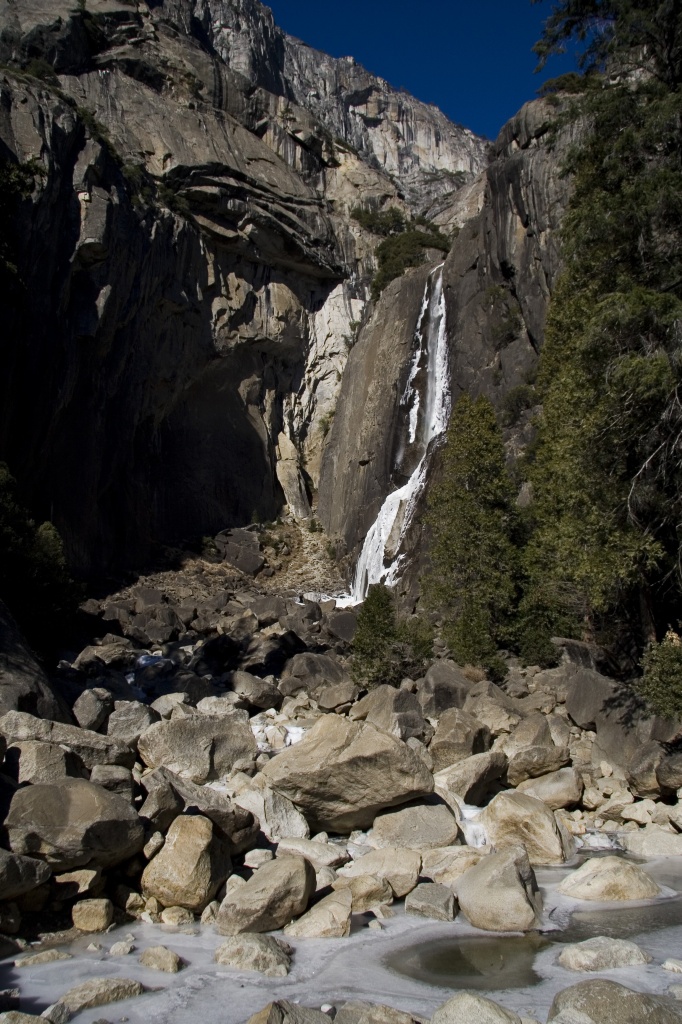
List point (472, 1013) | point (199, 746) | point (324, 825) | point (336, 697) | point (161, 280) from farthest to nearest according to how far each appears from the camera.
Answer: point (161, 280), point (336, 697), point (199, 746), point (324, 825), point (472, 1013)

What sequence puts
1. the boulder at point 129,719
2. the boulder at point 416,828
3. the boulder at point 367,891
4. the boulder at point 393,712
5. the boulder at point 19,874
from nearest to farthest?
the boulder at point 19,874
the boulder at point 367,891
the boulder at point 416,828
the boulder at point 129,719
the boulder at point 393,712

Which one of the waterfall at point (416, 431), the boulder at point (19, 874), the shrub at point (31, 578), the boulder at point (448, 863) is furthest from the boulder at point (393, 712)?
the waterfall at point (416, 431)

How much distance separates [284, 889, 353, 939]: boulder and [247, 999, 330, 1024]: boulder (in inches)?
56.6

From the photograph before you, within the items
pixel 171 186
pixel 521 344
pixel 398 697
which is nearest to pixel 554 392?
pixel 398 697

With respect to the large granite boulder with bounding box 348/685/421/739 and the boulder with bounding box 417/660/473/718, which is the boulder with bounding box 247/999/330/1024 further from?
the boulder with bounding box 417/660/473/718

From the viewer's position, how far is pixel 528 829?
8.73 m

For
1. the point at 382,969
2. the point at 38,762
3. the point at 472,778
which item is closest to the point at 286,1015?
the point at 382,969

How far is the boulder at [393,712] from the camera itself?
12.3 meters

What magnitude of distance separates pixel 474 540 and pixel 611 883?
1117 cm

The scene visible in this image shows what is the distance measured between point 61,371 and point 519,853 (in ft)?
85.4

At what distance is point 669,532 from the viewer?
39.0 ft

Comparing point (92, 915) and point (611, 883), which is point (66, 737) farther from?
point (611, 883)

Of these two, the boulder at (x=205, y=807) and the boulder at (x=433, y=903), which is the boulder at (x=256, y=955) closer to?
the boulder at (x=433, y=903)

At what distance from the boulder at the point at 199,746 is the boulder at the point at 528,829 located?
146 inches
